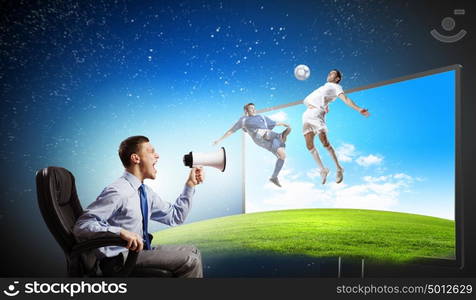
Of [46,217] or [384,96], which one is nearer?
[46,217]

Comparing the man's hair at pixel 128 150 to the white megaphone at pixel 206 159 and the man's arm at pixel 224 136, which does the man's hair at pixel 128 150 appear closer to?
the white megaphone at pixel 206 159

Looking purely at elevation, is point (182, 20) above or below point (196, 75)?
above

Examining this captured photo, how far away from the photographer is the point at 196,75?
3971mm

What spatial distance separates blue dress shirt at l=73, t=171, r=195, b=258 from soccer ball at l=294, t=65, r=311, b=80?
1.45m

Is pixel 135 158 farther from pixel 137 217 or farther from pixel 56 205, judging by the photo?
pixel 56 205

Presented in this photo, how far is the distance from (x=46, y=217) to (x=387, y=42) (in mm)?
2606

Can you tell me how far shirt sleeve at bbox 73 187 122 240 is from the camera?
2.21 metres

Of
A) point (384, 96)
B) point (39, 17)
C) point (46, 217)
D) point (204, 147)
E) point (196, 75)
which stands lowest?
point (46, 217)

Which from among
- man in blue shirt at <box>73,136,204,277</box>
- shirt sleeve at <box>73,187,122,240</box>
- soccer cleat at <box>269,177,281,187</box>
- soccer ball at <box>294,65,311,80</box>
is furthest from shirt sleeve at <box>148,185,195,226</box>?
soccer ball at <box>294,65,311,80</box>

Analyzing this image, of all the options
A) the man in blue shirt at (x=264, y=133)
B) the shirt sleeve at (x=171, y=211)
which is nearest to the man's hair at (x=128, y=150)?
the shirt sleeve at (x=171, y=211)

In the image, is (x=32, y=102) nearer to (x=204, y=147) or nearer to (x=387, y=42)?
(x=204, y=147)

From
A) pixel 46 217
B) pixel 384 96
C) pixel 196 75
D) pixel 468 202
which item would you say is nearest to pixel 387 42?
pixel 384 96

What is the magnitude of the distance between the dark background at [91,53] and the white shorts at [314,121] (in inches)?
18.5

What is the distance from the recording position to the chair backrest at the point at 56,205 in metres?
2.15
